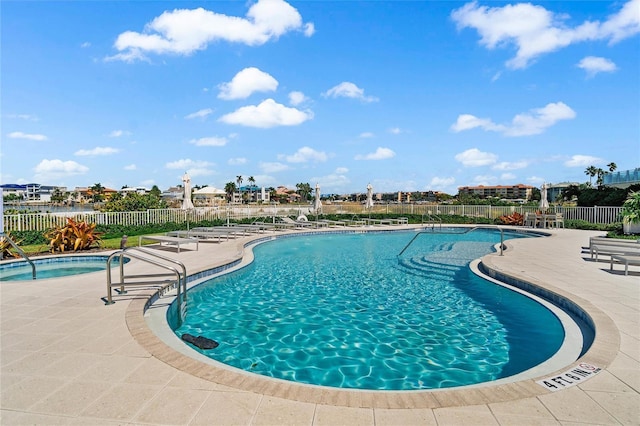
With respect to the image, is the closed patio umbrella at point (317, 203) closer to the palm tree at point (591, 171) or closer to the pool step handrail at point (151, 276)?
the pool step handrail at point (151, 276)

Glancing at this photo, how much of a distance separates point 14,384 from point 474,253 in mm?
12828

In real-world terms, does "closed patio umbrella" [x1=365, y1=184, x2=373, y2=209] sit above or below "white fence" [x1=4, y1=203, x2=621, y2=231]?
above

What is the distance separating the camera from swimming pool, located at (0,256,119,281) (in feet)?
27.7

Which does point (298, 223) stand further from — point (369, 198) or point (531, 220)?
point (531, 220)

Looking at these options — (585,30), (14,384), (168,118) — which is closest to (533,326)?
(14,384)

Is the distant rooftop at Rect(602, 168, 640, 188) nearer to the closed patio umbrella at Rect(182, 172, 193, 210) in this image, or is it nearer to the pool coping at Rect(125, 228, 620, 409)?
the pool coping at Rect(125, 228, 620, 409)

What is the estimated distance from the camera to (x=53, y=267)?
31.1 feet

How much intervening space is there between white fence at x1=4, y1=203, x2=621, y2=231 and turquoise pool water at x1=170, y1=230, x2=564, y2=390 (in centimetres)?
838

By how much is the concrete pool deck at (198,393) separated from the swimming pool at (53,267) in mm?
4565

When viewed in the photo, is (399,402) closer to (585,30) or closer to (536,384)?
(536,384)

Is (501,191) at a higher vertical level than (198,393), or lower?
higher

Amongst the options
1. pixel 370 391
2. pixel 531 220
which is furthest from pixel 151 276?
pixel 531 220

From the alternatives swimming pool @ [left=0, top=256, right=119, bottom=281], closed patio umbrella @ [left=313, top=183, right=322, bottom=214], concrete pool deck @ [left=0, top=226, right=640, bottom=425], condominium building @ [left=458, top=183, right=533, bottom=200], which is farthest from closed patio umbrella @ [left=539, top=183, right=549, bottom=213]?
condominium building @ [left=458, top=183, right=533, bottom=200]

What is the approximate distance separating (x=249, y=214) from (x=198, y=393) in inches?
801
